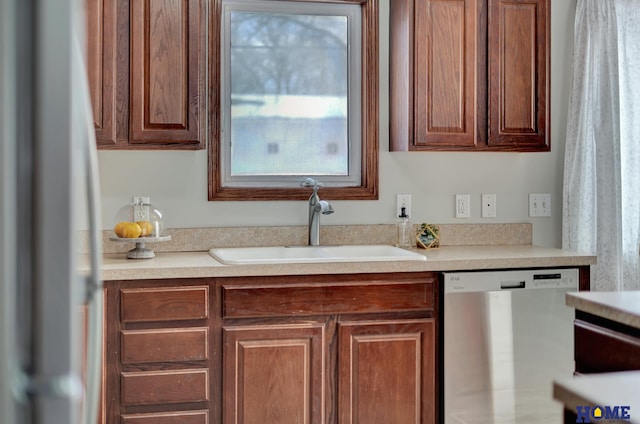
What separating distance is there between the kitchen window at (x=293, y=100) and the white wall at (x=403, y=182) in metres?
0.06

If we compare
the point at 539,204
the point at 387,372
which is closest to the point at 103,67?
the point at 387,372

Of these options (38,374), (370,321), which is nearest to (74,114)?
(38,374)

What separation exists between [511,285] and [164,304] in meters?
1.39

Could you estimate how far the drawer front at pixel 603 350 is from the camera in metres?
1.79

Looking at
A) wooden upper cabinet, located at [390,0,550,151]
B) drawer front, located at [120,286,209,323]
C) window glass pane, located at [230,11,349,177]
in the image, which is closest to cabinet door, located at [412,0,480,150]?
wooden upper cabinet, located at [390,0,550,151]

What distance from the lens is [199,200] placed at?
327cm

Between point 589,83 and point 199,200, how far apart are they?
1970 millimetres

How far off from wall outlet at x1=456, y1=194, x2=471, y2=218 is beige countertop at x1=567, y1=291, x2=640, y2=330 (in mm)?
1525

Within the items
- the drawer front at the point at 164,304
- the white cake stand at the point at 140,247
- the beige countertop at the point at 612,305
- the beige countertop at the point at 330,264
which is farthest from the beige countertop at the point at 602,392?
the white cake stand at the point at 140,247

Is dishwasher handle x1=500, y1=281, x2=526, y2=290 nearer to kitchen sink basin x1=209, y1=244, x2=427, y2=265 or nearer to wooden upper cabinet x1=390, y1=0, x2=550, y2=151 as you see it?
kitchen sink basin x1=209, y1=244, x2=427, y2=265

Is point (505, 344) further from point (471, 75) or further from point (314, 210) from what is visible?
point (471, 75)

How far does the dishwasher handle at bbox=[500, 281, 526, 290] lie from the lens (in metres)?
2.93

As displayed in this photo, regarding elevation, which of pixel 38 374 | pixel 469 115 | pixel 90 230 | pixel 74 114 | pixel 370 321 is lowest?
pixel 370 321

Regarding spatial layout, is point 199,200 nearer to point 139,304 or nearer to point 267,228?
point 267,228
